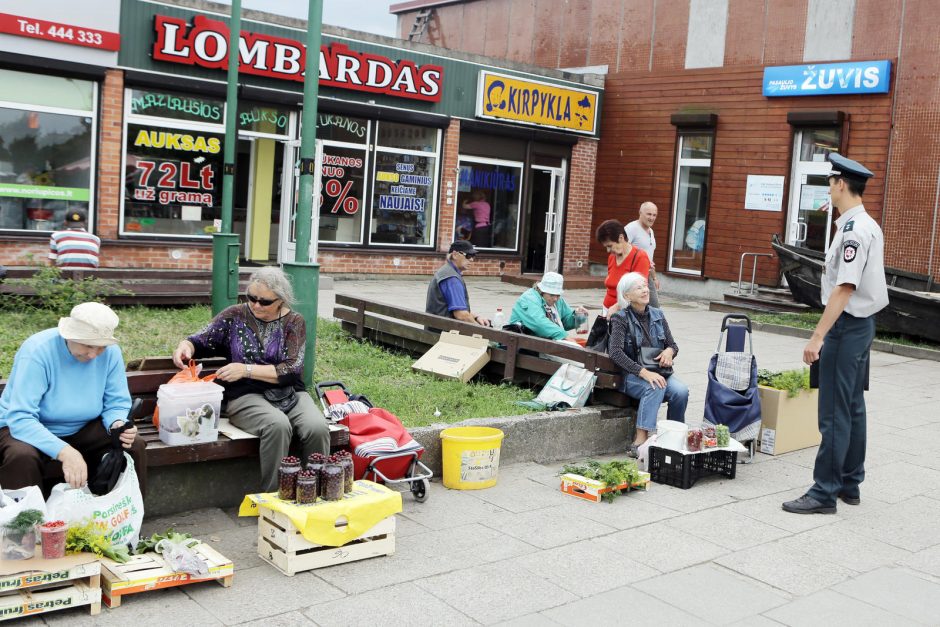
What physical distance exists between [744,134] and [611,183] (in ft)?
11.4

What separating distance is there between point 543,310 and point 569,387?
121 centimetres

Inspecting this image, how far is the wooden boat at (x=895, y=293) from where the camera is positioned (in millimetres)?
13633

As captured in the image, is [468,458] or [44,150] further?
[44,150]

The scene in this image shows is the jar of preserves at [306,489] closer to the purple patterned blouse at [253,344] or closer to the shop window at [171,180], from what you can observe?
the purple patterned blouse at [253,344]

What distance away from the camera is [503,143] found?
20.6 metres

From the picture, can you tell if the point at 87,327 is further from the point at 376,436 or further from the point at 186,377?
the point at 376,436

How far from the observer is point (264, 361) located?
6027 millimetres

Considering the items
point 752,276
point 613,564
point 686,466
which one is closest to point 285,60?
point 752,276

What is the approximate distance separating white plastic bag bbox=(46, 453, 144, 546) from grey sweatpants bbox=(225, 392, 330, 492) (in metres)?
0.89

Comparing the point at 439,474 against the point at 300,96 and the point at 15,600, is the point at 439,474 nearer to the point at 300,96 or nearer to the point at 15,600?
the point at 15,600

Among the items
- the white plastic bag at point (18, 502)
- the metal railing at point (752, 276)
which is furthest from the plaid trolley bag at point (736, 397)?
the metal railing at point (752, 276)

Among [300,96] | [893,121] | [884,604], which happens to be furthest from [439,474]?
[893,121]

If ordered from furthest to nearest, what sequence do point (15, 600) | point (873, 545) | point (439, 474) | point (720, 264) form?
point (720, 264) < point (439, 474) < point (873, 545) < point (15, 600)

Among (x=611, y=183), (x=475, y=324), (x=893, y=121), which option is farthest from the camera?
(x=611, y=183)
